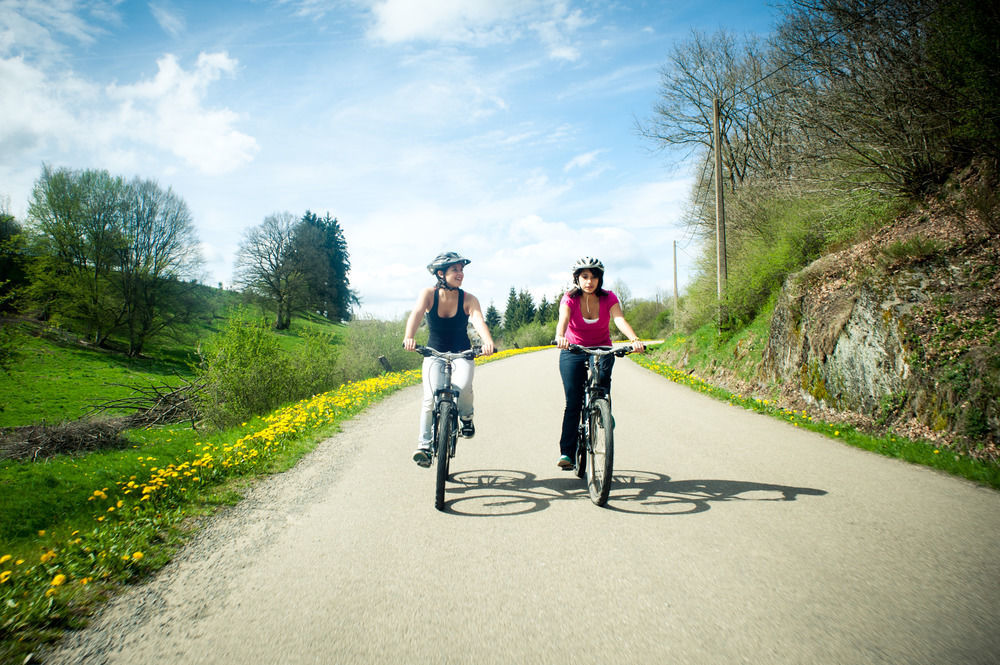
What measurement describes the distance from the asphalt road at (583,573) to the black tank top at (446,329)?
1394mm

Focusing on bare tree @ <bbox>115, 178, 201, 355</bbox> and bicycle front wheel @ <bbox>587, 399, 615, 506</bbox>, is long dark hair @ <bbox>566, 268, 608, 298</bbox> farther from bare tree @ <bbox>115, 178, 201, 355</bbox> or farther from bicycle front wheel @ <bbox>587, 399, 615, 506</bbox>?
bare tree @ <bbox>115, 178, 201, 355</bbox>

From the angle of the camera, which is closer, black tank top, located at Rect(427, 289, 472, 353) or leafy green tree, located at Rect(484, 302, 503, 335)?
black tank top, located at Rect(427, 289, 472, 353)

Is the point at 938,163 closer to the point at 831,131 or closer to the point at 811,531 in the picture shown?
the point at 831,131

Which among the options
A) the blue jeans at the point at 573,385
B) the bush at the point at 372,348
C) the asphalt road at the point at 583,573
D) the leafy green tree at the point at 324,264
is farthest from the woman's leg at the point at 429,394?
the leafy green tree at the point at 324,264

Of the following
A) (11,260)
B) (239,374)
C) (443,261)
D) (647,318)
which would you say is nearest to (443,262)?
(443,261)

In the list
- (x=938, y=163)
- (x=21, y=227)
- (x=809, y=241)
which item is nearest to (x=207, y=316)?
(x=21, y=227)

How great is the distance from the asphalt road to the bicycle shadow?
29 mm

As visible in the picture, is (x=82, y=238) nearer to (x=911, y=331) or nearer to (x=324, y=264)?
(x=324, y=264)

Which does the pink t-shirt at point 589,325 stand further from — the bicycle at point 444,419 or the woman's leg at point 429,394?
the woman's leg at point 429,394

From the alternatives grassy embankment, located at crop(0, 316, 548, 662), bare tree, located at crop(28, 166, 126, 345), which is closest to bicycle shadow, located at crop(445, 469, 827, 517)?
grassy embankment, located at crop(0, 316, 548, 662)

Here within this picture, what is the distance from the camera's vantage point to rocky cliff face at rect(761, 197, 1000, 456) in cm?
587

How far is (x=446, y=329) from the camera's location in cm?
505

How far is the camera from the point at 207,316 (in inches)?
1395

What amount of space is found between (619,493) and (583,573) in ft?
5.73
